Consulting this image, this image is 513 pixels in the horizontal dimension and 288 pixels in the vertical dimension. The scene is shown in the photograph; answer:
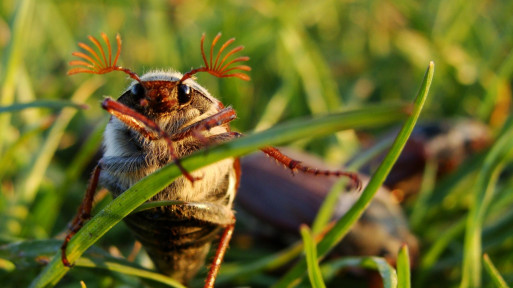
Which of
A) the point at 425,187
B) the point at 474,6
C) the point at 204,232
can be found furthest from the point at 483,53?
the point at 204,232

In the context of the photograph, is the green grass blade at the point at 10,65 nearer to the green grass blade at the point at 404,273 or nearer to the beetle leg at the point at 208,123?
the beetle leg at the point at 208,123

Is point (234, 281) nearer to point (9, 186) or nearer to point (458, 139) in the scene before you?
point (9, 186)

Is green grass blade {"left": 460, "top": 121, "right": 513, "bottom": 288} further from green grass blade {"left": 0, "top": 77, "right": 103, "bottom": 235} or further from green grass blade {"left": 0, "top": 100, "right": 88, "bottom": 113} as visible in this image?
green grass blade {"left": 0, "top": 77, "right": 103, "bottom": 235}

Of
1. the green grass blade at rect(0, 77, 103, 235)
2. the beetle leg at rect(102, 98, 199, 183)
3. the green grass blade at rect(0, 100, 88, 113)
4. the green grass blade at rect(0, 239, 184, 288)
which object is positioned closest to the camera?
the beetle leg at rect(102, 98, 199, 183)

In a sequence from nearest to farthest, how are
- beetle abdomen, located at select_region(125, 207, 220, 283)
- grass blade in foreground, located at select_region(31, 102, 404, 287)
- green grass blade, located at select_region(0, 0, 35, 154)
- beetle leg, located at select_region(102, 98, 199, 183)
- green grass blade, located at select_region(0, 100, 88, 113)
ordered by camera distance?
grass blade in foreground, located at select_region(31, 102, 404, 287), beetle leg, located at select_region(102, 98, 199, 183), beetle abdomen, located at select_region(125, 207, 220, 283), green grass blade, located at select_region(0, 100, 88, 113), green grass blade, located at select_region(0, 0, 35, 154)

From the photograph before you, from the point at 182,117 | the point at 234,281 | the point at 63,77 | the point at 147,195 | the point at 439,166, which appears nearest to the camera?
the point at 147,195

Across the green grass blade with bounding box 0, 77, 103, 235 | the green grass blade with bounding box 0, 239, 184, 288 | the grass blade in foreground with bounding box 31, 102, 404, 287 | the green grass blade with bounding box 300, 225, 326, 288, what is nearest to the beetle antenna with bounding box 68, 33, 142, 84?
the grass blade in foreground with bounding box 31, 102, 404, 287

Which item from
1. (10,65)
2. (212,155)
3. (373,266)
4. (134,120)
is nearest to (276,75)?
(10,65)
